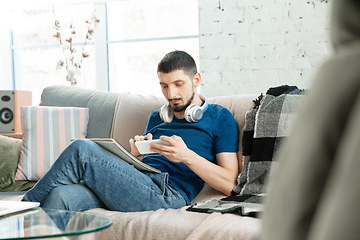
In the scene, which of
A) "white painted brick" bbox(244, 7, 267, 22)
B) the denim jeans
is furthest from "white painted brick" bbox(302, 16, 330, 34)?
the denim jeans

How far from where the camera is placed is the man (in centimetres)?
149

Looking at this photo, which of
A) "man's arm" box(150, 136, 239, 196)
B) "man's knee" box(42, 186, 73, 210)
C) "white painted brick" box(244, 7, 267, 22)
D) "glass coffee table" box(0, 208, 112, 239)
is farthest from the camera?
"white painted brick" box(244, 7, 267, 22)

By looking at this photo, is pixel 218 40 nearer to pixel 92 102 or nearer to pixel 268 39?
pixel 268 39

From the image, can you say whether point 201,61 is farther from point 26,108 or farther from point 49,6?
point 49,6

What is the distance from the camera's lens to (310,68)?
252cm

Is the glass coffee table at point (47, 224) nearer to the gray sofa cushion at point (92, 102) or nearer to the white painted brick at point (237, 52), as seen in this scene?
the gray sofa cushion at point (92, 102)

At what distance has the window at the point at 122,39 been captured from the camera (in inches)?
134

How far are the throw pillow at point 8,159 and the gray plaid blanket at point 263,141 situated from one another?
3.97 feet

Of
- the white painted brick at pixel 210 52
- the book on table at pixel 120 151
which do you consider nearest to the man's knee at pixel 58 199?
the book on table at pixel 120 151

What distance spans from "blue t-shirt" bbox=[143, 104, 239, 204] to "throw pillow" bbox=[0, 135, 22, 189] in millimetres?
837

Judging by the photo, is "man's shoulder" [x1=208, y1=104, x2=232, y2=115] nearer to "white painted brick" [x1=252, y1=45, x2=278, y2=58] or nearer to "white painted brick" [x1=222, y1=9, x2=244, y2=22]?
"white painted brick" [x1=252, y1=45, x2=278, y2=58]

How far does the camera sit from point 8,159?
214 cm

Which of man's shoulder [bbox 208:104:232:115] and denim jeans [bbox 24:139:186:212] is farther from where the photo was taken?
man's shoulder [bbox 208:104:232:115]

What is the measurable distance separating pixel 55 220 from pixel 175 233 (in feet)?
1.40
